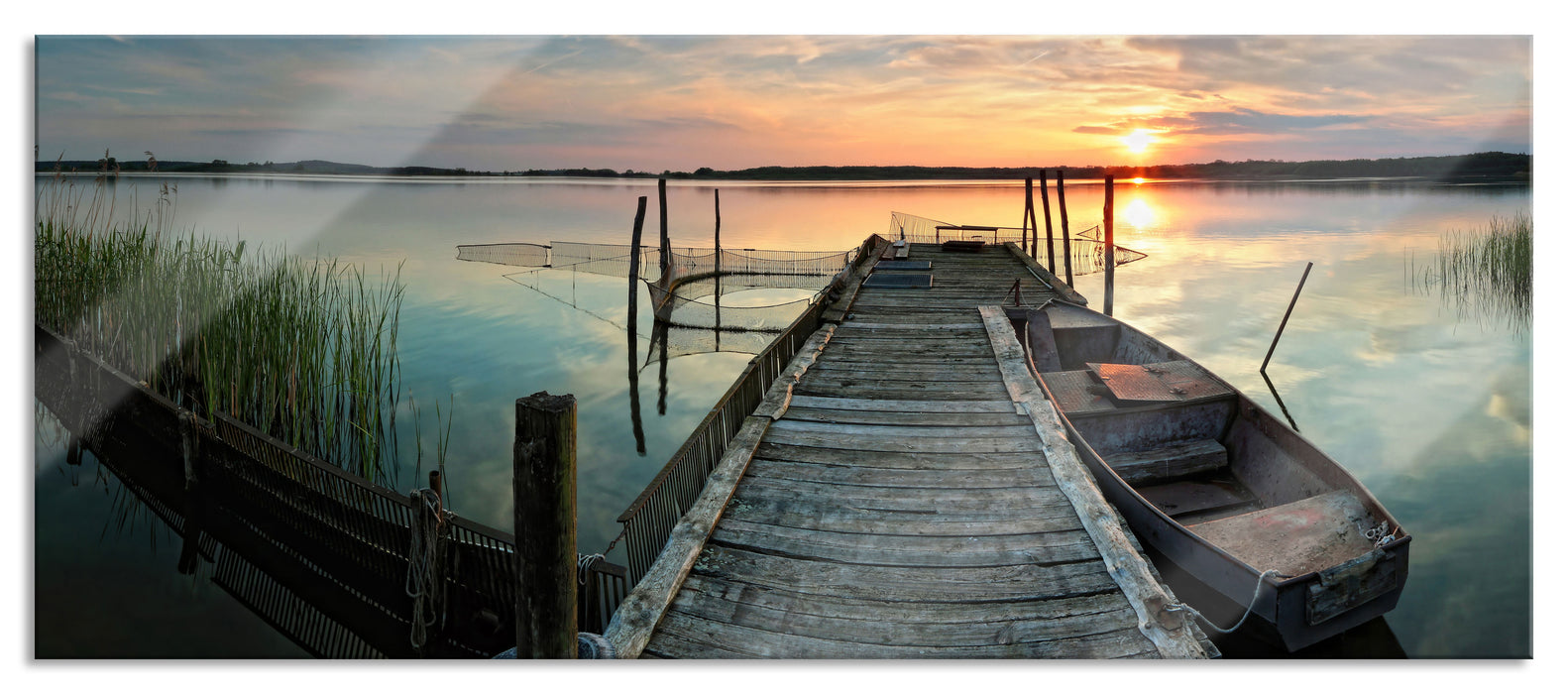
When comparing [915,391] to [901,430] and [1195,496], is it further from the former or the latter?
[1195,496]

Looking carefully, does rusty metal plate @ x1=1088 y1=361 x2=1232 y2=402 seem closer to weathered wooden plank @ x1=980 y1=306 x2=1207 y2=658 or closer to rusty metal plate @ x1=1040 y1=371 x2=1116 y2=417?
rusty metal plate @ x1=1040 y1=371 x2=1116 y2=417

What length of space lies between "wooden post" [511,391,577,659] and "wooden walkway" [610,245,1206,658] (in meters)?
0.33

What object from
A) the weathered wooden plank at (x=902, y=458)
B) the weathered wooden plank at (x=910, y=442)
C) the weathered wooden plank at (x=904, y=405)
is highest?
the weathered wooden plank at (x=904, y=405)

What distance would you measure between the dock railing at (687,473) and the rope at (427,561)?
75cm

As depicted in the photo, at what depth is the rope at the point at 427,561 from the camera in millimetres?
3301

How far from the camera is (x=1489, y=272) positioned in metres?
5.32

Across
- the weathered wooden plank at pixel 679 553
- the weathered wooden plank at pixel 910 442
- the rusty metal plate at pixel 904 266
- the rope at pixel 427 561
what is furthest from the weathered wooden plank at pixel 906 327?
the rope at pixel 427 561

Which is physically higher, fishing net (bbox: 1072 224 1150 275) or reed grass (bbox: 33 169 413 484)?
fishing net (bbox: 1072 224 1150 275)

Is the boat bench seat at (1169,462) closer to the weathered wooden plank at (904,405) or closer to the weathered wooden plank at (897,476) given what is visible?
the weathered wooden plank at (904,405)

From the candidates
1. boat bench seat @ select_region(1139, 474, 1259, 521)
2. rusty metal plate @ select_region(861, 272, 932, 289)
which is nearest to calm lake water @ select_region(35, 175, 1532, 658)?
boat bench seat @ select_region(1139, 474, 1259, 521)

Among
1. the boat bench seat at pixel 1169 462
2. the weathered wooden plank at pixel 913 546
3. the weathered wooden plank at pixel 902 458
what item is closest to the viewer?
the weathered wooden plank at pixel 913 546

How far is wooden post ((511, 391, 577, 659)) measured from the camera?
7.33ft

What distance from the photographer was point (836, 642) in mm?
2738
